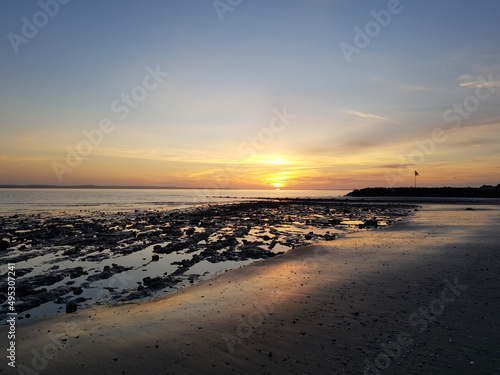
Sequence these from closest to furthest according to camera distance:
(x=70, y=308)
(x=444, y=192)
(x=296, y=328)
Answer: (x=296, y=328) → (x=70, y=308) → (x=444, y=192)

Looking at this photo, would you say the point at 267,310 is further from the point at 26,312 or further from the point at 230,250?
the point at 230,250

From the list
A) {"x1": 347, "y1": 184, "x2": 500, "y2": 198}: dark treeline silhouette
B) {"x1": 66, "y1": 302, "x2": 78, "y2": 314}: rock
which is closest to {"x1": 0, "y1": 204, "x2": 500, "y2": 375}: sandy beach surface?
{"x1": 66, "y1": 302, "x2": 78, "y2": 314}: rock

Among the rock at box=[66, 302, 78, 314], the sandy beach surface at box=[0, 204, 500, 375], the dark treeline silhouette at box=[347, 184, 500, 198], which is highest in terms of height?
the dark treeline silhouette at box=[347, 184, 500, 198]

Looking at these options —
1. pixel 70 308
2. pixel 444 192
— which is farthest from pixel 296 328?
pixel 444 192

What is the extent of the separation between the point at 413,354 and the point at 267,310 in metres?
3.69

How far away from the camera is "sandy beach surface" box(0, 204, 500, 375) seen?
223 inches

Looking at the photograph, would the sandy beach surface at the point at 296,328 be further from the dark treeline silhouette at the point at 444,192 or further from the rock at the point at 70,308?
the dark treeline silhouette at the point at 444,192

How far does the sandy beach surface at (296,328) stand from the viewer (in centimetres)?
566

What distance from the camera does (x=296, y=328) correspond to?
7062 mm

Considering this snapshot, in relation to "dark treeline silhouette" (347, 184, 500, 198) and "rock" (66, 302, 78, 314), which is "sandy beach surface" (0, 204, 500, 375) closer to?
"rock" (66, 302, 78, 314)

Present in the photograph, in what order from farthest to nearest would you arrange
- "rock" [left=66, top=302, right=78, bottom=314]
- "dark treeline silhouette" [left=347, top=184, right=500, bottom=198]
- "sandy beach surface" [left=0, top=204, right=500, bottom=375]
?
"dark treeline silhouette" [left=347, top=184, right=500, bottom=198] < "rock" [left=66, top=302, right=78, bottom=314] < "sandy beach surface" [left=0, top=204, right=500, bottom=375]

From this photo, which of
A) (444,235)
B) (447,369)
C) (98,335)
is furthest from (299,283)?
(444,235)

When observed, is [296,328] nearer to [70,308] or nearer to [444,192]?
[70,308]

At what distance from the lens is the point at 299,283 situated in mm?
10766
